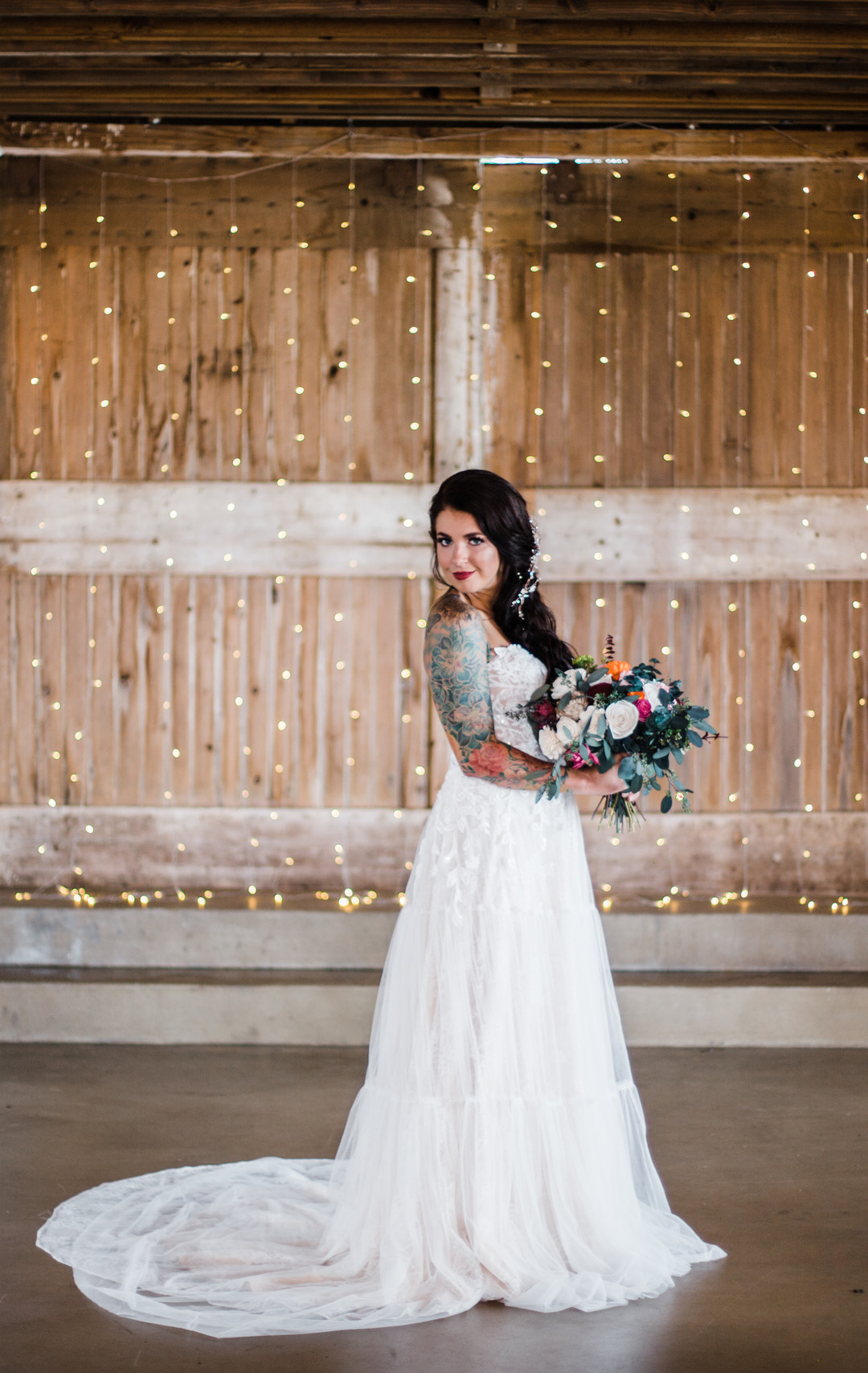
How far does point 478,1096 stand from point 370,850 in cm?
269

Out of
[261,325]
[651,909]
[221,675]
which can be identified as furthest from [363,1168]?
[261,325]

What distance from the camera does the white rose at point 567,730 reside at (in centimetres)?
257

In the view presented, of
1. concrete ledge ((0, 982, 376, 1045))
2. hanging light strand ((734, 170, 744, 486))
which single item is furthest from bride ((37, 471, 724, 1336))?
hanging light strand ((734, 170, 744, 486))

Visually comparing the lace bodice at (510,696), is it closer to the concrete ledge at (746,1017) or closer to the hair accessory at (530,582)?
the hair accessory at (530,582)

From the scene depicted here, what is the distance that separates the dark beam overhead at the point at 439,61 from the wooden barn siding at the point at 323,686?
199 cm

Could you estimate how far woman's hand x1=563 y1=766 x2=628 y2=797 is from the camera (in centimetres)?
263

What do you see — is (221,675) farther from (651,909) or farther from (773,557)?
(773,557)

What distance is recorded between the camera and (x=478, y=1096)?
103 inches

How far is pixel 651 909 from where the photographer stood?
16.4 feet

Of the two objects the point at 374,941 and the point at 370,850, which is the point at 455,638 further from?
the point at 370,850

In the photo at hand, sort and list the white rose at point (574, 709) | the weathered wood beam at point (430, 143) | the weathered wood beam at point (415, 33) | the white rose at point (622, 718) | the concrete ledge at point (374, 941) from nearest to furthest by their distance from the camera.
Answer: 1. the white rose at point (622, 718)
2. the white rose at point (574, 709)
3. the weathered wood beam at point (415, 33)
4. the concrete ledge at point (374, 941)
5. the weathered wood beam at point (430, 143)

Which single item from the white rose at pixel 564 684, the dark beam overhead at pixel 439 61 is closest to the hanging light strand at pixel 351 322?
the dark beam overhead at pixel 439 61

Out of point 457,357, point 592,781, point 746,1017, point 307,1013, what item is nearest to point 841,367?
point 457,357

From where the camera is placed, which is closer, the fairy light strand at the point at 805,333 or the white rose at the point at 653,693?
the white rose at the point at 653,693
